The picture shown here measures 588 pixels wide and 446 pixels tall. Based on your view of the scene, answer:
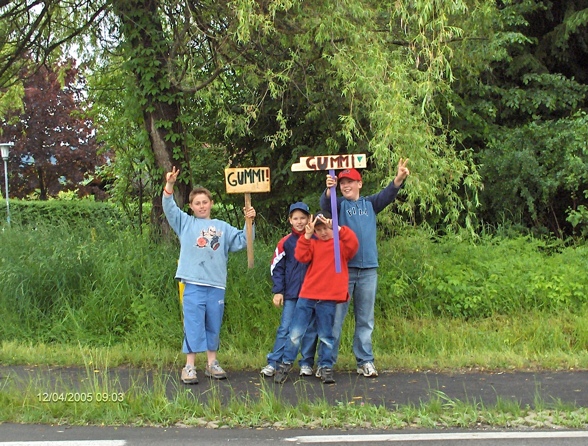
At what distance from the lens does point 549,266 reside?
891 cm

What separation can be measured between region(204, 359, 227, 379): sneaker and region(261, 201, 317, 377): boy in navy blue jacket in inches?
14.5

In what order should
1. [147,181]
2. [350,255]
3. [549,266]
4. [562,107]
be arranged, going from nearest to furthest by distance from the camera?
[350,255] → [549,266] → [147,181] → [562,107]

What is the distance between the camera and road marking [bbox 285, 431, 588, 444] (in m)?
4.77

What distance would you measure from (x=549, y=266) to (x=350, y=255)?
3918mm

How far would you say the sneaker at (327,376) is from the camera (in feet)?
20.0

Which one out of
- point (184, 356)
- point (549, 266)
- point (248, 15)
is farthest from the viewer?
point (549, 266)

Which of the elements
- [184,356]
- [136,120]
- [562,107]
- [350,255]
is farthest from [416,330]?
[562,107]

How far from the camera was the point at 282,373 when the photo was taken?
622cm

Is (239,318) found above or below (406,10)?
below

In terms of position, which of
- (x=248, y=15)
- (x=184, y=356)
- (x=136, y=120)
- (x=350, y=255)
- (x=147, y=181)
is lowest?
(x=184, y=356)

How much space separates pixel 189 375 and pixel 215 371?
30 cm

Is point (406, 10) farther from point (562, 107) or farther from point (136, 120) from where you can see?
point (562, 107)

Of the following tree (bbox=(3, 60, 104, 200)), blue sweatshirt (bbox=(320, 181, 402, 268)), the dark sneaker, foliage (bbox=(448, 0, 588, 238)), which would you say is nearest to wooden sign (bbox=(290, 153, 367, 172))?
blue sweatshirt (bbox=(320, 181, 402, 268))

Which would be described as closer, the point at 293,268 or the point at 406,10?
the point at 293,268
